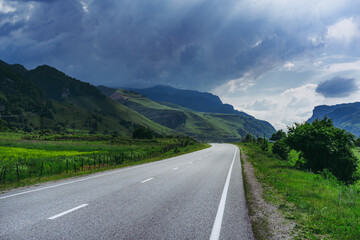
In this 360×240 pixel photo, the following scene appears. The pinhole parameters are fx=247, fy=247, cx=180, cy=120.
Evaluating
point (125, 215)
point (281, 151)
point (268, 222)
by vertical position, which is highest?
point (281, 151)

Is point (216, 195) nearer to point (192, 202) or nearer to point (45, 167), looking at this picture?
point (192, 202)

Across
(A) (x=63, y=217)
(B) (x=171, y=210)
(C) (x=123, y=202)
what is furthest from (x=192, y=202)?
(A) (x=63, y=217)

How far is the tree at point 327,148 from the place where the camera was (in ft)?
65.0

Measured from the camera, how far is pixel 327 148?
20.0 m

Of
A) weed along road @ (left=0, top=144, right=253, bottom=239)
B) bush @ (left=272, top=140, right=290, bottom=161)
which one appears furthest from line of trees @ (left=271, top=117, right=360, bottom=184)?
bush @ (left=272, top=140, right=290, bottom=161)

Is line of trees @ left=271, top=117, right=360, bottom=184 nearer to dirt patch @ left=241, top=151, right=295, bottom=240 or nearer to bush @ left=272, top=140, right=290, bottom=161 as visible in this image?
dirt patch @ left=241, top=151, right=295, bottom=240

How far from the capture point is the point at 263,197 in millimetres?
10391

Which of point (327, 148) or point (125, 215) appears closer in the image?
point (125, 215)

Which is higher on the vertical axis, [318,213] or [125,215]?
[125,215]

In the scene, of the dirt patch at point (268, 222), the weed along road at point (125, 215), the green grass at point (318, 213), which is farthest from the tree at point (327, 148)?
the dirt patch at point (268, 222)

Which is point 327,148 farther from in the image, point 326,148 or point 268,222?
point 268,222

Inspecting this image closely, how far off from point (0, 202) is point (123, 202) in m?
4.55

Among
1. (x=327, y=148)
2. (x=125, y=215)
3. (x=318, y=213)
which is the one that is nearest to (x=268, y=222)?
(x=318, y=213)

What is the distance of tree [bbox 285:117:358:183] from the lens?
19.8 m
